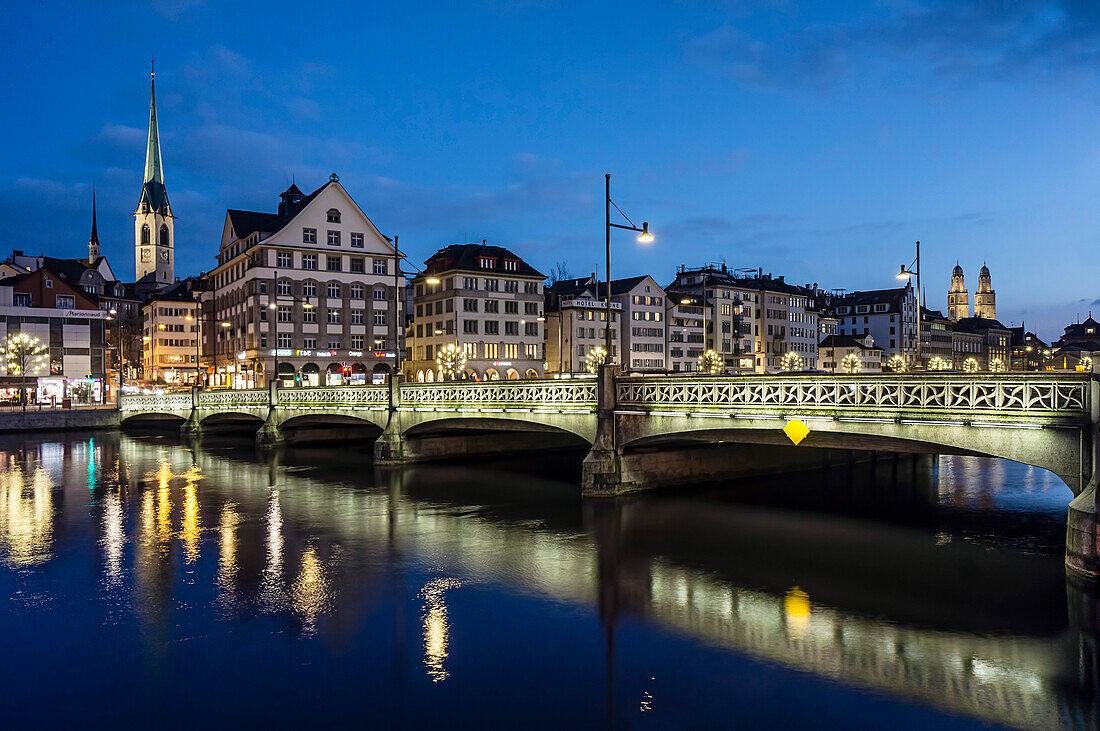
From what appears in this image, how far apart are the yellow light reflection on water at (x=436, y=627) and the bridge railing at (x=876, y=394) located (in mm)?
11406

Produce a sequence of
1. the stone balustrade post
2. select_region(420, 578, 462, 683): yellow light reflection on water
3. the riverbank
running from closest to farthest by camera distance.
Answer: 1. select_region(420, 578, 462, 683): yellow light reflection on water
2. the stone balustrade post
3. the riverbank

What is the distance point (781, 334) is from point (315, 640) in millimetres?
128200

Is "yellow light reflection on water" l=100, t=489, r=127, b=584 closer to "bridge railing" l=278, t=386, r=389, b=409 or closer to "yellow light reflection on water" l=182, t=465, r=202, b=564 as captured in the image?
"yellow light reflection on water" l=182, t=465, r=202, b=564

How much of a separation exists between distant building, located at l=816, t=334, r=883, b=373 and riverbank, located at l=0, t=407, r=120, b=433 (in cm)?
11767

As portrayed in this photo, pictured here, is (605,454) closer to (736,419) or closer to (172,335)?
(736,419)

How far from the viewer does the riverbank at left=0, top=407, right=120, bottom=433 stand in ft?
234

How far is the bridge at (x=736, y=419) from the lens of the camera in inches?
718

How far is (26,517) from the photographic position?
95.2 feet

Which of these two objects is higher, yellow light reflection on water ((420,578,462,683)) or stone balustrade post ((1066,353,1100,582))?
stone balustrade post ((1066,353,1100,582))

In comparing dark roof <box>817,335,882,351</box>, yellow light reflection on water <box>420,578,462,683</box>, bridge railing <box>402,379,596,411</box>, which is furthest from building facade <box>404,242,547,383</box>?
dark roof <box>817,335,882,351</box>

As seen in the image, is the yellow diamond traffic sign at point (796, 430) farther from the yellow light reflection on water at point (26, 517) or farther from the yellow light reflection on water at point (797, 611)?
the yellow light reflection on water at point (26, 517)

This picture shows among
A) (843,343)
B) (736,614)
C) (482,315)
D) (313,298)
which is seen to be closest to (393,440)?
(736,614)

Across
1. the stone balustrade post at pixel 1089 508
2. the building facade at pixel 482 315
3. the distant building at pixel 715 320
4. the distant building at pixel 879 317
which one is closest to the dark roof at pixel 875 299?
the distant building at pixel 879 317

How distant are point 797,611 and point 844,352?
467 feet
